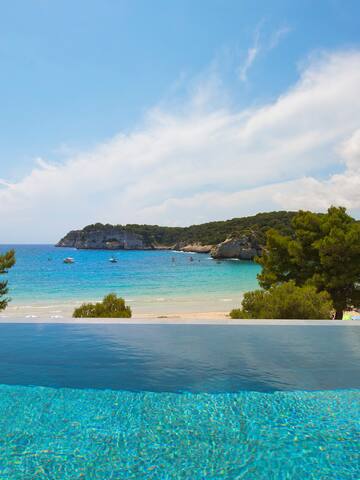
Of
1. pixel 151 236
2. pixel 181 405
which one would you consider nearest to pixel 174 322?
pixel 181 405

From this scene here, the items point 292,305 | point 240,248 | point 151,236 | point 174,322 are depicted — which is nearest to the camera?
point 174,322

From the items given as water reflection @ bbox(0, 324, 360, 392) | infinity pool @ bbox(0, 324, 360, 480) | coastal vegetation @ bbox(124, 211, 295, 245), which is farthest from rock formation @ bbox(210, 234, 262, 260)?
infinity pool @ bbox(0, 324, 360, 480)

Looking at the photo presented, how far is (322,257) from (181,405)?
1119cm

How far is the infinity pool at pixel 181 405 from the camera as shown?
9.30ft

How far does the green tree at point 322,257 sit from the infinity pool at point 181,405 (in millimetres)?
7944

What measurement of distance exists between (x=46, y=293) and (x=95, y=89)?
22.4 meters

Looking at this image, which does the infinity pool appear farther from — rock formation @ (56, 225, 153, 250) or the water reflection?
rock formation @ (56, 225, 153, 250)

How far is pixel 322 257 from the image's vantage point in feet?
44.3

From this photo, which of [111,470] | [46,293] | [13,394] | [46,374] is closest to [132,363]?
[46,374]

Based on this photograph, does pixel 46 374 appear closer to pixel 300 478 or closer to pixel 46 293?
pixel 300 478

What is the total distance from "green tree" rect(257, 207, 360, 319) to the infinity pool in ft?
26.1

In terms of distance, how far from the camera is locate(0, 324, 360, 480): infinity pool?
112 inches

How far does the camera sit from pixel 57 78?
10781mm

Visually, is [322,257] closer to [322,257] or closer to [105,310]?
[322,257]
